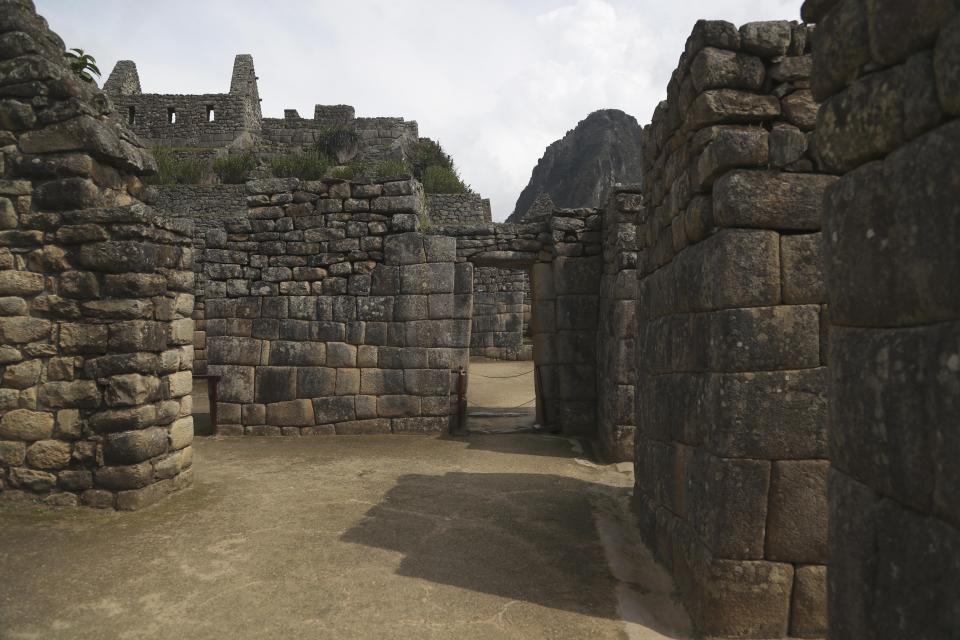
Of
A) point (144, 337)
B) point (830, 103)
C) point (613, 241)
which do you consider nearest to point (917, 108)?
point (830, 103)

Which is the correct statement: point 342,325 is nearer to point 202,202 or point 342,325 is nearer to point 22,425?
point 22,425

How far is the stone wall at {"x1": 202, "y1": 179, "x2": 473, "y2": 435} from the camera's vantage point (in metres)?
9.30

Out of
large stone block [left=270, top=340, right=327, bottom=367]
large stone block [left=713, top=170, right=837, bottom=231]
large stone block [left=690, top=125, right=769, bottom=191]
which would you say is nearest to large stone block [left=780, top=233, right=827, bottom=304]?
large stone block [left=713, top=170, right=837, bottom=231]

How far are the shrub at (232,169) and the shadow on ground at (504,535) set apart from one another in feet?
62.2

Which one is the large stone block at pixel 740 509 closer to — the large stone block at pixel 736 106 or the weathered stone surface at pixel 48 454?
the large stone block at pixel 736 106

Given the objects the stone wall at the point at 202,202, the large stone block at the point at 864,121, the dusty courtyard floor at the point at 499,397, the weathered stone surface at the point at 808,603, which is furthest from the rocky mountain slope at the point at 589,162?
the large stone block at the point at 864,121

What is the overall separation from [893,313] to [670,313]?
108 inches

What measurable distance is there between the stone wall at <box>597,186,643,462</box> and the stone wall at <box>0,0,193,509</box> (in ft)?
17.7

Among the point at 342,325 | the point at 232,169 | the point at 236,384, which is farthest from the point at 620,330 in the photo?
the point at 232,169

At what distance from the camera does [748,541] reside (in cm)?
332

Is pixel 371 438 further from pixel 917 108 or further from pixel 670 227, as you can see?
pixel 917 108

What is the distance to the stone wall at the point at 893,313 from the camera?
4.44 feet

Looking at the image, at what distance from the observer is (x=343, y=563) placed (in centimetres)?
442

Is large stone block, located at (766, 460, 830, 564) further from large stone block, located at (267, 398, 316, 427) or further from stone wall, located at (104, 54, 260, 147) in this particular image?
stone wall, located at (104, 54, 260, 147)
